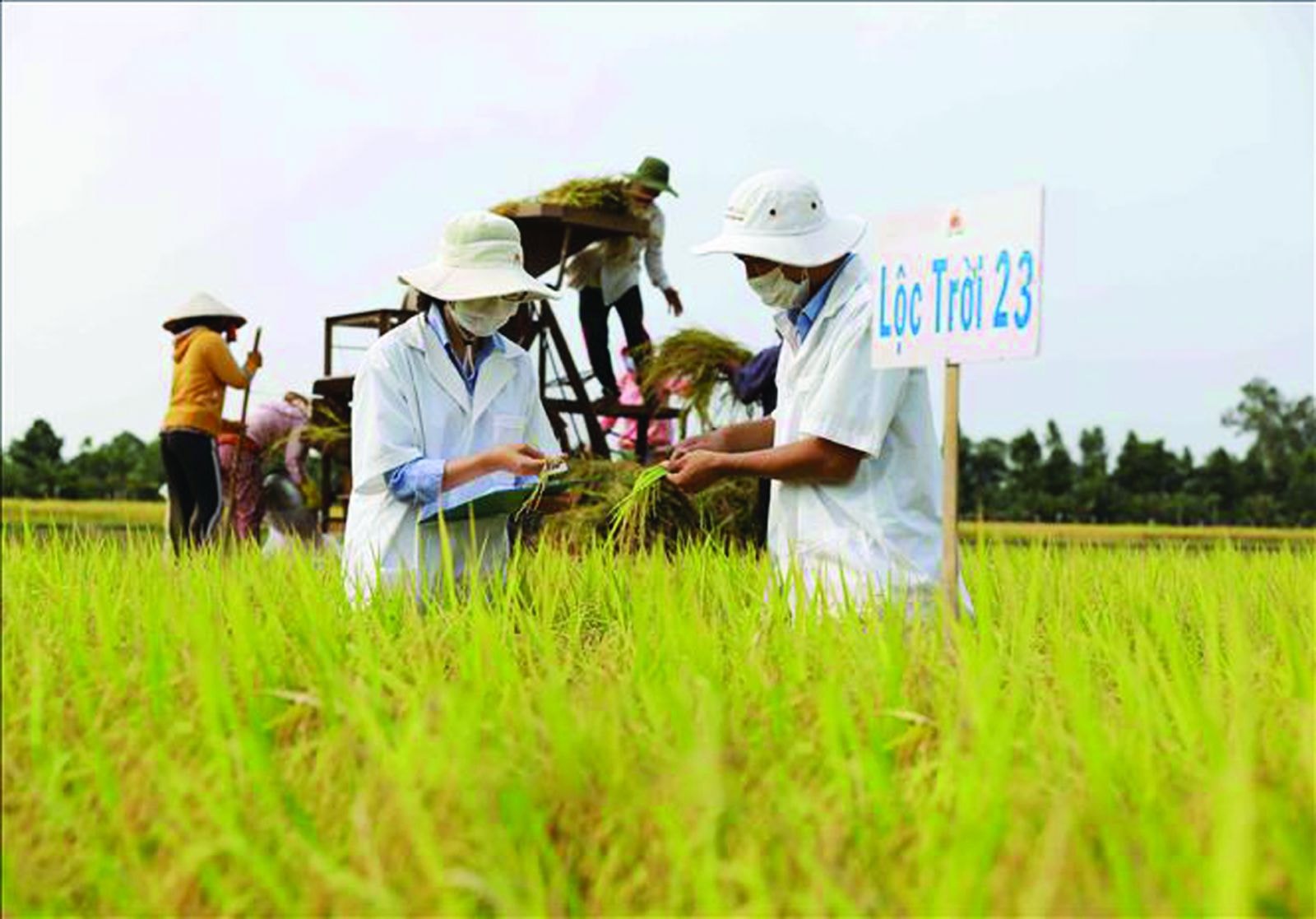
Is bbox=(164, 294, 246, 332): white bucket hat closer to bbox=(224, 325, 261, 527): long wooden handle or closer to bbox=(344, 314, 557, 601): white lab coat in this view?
bbox=(224, 325, 261, 527): long wooden handle

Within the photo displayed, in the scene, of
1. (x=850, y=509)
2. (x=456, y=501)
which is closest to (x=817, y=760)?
(x=850, y=509)

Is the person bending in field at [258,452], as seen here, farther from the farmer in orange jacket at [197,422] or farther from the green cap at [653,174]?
the green cap at [653,174]

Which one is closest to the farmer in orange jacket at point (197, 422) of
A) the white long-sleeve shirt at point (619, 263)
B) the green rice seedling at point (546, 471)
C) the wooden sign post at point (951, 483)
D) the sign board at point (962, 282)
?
the white long-sleeve shirt at point (619, 263)

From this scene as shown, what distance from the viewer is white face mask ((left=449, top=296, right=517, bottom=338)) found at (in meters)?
3.22

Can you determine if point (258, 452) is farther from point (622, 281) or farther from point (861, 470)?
point (861, 470)

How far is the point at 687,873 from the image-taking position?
1.61 m

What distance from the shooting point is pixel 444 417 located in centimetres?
321

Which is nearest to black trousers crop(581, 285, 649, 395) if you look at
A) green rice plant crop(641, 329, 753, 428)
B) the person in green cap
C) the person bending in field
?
the person in green cap

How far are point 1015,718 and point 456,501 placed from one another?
4.64 ft

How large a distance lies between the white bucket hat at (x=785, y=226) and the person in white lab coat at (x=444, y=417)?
1.78 feet

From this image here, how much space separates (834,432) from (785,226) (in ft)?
1.44

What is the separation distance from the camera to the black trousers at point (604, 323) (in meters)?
7.83

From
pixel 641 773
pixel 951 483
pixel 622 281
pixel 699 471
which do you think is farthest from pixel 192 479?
pixel 641 773

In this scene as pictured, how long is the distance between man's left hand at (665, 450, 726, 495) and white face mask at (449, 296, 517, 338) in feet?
2.08
